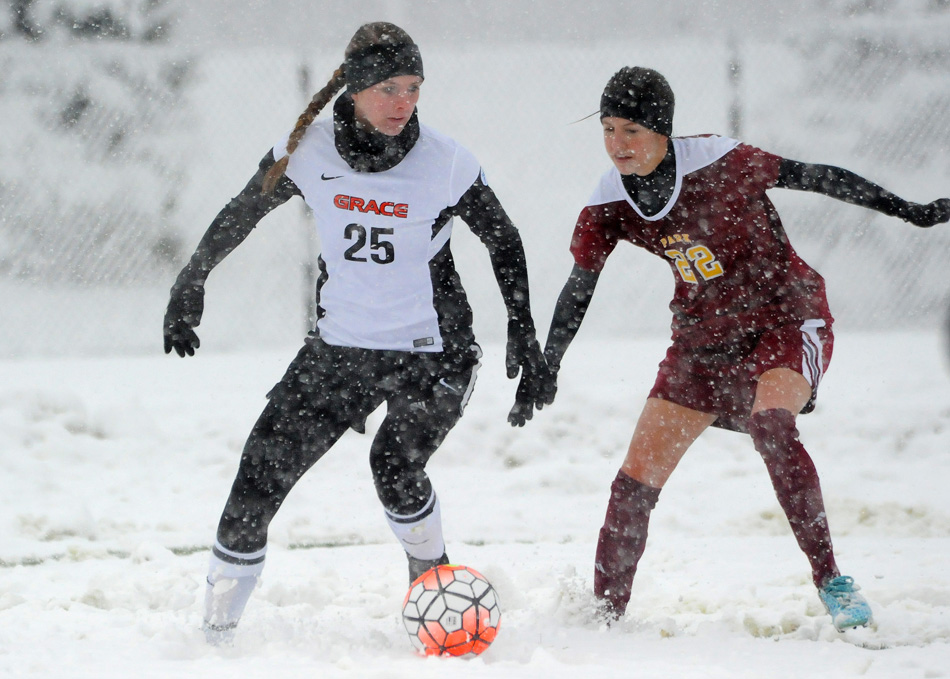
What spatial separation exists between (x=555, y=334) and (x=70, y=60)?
206 inches

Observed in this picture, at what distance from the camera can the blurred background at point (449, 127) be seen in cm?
716

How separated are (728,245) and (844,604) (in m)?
1.15

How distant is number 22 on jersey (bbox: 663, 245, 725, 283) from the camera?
3.24 m

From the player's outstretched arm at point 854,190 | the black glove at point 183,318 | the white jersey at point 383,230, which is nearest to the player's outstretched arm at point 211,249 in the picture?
the black glove at point 183,318

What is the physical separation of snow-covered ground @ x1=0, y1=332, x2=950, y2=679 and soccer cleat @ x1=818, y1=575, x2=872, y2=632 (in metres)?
0.07

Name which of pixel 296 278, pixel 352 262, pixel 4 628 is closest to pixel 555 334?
pixel 352 262

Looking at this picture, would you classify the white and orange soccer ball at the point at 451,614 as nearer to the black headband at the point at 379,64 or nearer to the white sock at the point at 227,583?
the white sock at the point at 227,583

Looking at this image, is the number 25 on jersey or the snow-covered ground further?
the number 25 on jersey

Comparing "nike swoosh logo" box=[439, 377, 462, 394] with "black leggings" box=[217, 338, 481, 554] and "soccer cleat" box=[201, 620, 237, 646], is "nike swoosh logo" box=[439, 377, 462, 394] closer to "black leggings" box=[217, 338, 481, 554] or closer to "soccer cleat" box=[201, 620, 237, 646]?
"black leggings" box=[217, 338, 481, 554]

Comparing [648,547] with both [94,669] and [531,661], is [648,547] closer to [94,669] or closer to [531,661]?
[531,661]

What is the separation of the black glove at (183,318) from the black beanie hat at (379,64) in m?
0.83

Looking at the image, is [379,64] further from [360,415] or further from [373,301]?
[360,415]

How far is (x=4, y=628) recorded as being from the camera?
3457 mm

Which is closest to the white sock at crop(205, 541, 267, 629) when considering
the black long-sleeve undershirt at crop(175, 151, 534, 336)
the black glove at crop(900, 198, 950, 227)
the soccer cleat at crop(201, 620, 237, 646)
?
the soccer cleat at crop(201, 620, 237, 646)
